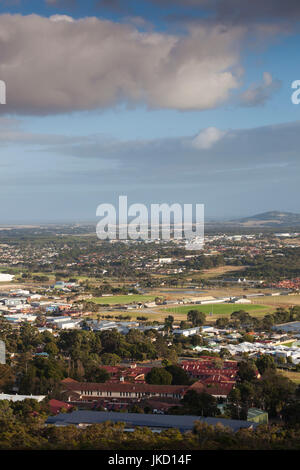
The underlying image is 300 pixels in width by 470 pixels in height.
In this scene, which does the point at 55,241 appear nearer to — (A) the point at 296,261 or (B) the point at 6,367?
(A) the point at 296,261

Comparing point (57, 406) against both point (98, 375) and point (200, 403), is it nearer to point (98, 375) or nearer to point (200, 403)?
point (98, 375)

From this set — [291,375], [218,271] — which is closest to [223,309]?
[291,375]

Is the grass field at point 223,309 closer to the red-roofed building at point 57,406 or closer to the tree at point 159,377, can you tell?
the tree at point 159,377

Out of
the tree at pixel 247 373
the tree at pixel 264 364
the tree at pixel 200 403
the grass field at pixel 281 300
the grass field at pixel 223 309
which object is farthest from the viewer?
the grass field at pixel 281 300

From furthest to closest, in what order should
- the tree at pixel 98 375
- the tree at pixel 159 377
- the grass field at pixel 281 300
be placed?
the grass field at pixel 281 300 < the tree at pixel 98 375 < the tree at pixel 159 377

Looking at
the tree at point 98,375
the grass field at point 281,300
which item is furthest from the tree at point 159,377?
the grass field at point 281,300

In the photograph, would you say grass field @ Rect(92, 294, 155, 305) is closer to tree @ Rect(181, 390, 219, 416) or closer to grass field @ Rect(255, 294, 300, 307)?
grass field @ Rect(255, 294, 300, 307)
